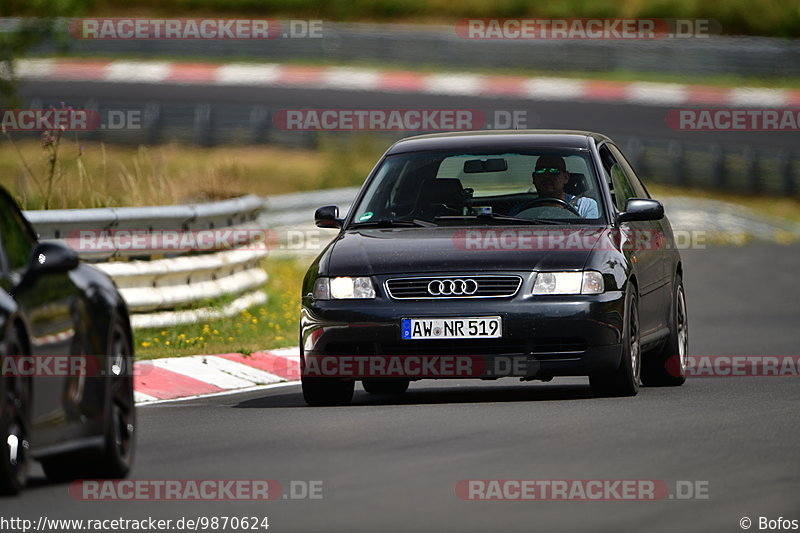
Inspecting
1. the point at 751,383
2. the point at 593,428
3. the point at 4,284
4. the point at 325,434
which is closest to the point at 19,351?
the point at 4,284

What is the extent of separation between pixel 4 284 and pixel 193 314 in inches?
329

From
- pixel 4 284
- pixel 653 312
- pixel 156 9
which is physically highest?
pixel 4 284

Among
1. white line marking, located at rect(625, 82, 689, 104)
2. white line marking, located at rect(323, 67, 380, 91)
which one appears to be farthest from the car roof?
white line marking, located at rect(323, 67, 380, 91)

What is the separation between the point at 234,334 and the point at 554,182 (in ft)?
14.5

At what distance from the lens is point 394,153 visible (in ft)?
42.9

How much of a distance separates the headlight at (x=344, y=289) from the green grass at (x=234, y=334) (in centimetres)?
301

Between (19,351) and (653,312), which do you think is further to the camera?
(653,312)

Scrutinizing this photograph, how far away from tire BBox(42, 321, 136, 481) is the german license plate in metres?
2.73

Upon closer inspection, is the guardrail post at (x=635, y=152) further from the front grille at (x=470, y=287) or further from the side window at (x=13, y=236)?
the side window at (x=13, y=236)

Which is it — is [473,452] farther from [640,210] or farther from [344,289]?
[640,210]

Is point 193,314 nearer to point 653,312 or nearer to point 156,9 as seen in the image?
point 653,312

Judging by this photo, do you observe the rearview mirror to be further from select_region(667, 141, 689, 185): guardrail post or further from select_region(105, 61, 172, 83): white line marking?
select_region(105, 61, 172, 83): white line marking

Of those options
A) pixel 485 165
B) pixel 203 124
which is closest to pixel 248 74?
pixel 203 124

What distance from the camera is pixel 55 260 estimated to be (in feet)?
26.5
